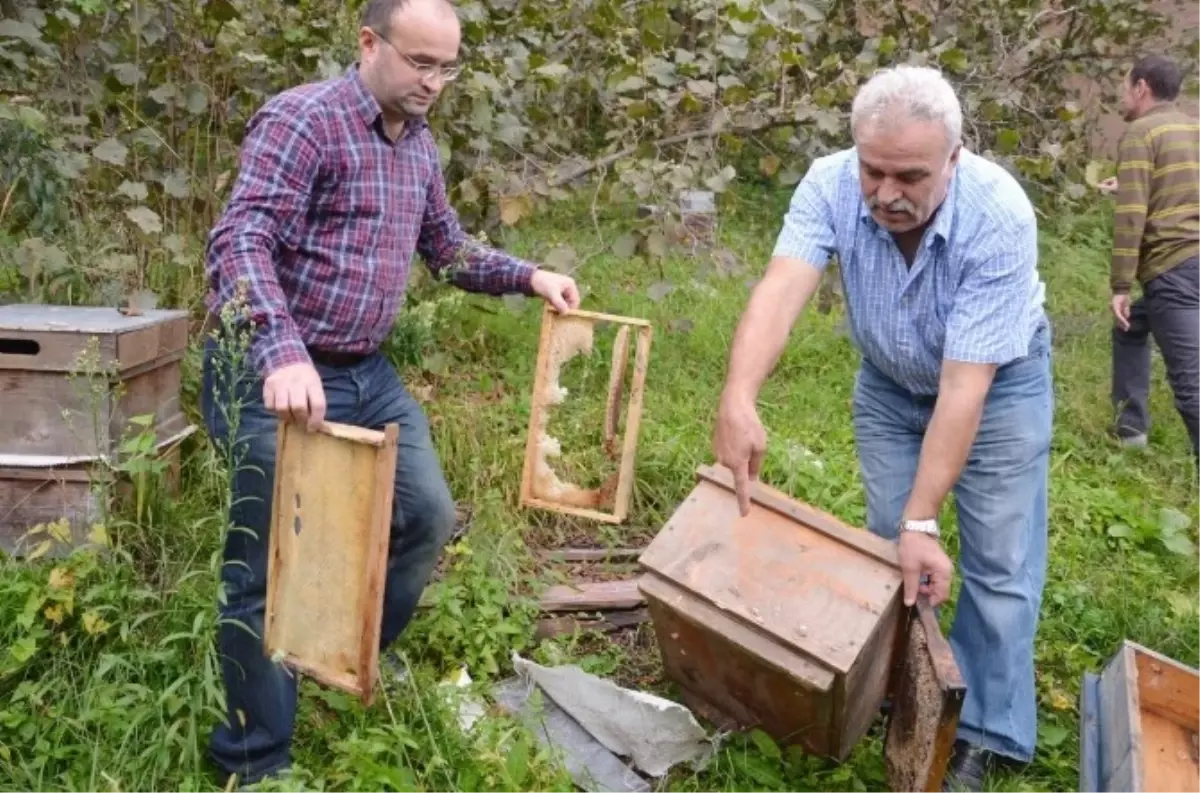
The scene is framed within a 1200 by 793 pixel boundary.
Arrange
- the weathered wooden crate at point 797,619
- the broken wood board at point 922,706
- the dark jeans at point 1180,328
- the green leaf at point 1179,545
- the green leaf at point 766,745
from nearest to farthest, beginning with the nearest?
1. the broken wood board at point 922,706
2. the weathered wooden crate at point 797,619
3. the green leaf at point 766,745
4. the green leaf at point 1179,545
5. the dark jeans at point 1180,328

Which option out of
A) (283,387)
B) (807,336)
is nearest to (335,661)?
(283,387)

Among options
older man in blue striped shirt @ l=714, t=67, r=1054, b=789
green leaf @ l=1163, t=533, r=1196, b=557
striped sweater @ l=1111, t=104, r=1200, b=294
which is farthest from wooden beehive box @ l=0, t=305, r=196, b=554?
striped sweater @ l=1111, t=104, r=1200, b=294

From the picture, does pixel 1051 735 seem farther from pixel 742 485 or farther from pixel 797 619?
pixel 742 485

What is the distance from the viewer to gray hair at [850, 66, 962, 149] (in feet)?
8.07

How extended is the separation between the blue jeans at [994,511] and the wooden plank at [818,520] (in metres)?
0.39

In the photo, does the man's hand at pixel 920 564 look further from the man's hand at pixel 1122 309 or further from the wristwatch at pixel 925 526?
the man's hand at pixel 1122 309

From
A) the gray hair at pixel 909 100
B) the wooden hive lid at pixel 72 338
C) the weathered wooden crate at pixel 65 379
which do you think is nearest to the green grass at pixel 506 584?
the weathered wooden crate at pixel 65 379

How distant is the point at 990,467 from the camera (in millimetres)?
2971

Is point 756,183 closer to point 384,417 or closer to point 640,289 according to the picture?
point 640,289

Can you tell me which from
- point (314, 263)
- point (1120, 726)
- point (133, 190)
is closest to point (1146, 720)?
point (1120, 726)

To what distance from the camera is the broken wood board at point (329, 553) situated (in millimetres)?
2463

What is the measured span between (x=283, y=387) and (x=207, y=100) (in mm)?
2702

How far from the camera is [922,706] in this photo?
8.22 feet

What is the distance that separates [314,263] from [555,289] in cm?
77
